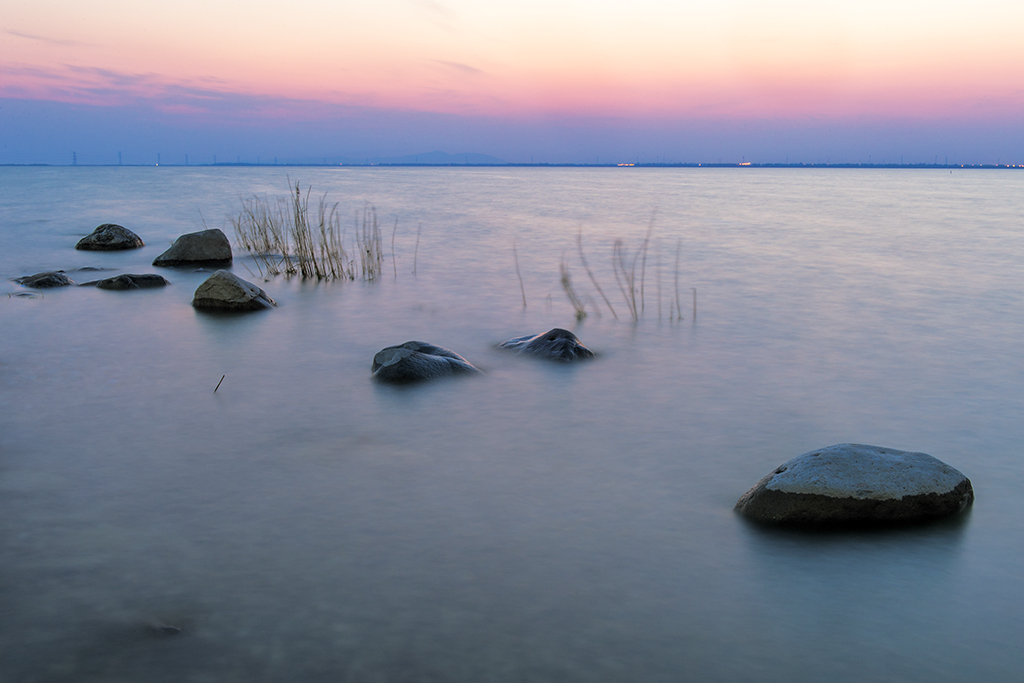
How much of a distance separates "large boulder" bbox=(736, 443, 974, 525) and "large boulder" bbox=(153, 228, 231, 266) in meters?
12.0

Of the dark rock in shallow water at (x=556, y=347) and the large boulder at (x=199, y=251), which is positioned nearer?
the dark rock in shallow water at (x=556, y=347)

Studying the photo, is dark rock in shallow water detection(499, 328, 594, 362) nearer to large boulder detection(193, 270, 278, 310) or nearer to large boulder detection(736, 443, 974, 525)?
large boulder detection(736, 443, 974, 525)

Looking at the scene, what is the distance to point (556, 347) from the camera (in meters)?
7.16

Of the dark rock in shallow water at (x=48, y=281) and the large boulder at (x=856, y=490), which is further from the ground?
the large boulder at (x=856, y=490)

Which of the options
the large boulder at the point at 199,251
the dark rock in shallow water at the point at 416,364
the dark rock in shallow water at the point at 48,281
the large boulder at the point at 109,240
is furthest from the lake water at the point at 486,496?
the large boulder at the point at 109,240

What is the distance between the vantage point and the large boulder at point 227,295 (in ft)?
30.4

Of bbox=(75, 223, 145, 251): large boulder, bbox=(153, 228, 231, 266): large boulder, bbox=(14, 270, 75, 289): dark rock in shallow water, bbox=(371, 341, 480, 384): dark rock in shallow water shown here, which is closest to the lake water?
bbox=(371, 341, 480, 384): dark rock in shallow water

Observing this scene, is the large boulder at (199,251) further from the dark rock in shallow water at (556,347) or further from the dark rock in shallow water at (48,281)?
the dark rock in shallow water at (556,347)

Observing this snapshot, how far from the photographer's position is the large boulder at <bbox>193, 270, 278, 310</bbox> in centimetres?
926

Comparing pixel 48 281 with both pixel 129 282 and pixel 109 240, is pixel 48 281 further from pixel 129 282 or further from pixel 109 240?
pixel 109 240

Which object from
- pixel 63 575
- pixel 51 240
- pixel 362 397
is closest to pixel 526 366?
pixel 362 397

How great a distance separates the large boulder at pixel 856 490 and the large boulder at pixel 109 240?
51.5 feet

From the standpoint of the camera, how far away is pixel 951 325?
9.05 metres

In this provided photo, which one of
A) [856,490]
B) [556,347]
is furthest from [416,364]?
Answer: [856,490]
